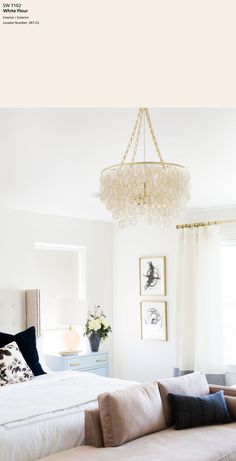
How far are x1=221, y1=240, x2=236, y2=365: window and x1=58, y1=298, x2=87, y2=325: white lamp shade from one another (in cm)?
168

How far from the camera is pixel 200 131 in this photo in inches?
137

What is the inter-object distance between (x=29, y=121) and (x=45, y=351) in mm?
3918

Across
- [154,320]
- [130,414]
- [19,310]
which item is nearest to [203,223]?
[154,320]

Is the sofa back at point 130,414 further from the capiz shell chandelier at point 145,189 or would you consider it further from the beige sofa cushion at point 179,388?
the capiz shell chandelier at point 145,189

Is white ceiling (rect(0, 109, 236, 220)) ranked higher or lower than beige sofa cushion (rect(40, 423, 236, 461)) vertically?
higher

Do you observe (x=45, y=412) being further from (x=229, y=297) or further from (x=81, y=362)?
(x=229, y=297)

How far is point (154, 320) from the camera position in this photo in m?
6.78

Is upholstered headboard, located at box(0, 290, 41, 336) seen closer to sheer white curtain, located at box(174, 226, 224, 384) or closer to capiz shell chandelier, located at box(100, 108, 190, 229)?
sheer white curtain, located at box(174, 226, 224, 384)

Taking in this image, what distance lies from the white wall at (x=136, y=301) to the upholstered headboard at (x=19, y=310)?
1625mm

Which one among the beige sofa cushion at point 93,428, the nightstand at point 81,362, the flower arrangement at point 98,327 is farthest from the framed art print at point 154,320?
the beige sofa cushion at point 93,428

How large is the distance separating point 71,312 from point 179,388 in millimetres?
2500

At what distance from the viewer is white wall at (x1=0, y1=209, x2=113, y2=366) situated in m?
5.91

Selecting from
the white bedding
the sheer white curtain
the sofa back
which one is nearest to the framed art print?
the sheer white curtain

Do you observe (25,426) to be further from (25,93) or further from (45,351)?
(45,351)
